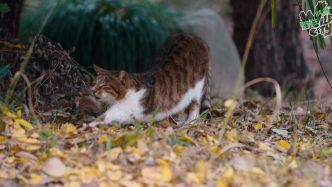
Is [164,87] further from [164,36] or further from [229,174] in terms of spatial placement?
[164,36]

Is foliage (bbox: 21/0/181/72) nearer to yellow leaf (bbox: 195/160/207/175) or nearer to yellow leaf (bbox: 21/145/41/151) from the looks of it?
yellow leaf (bbox: 21/145/41/151)

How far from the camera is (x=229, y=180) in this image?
143 cm

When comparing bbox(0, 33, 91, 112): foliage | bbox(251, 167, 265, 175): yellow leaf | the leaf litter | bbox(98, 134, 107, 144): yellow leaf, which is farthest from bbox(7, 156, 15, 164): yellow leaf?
bbox(251, 167, 265, 175): yellow leaf

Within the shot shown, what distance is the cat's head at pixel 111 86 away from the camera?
239cm

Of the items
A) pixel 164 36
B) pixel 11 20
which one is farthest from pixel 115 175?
pixel 164 36

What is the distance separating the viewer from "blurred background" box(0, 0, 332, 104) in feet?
14.3

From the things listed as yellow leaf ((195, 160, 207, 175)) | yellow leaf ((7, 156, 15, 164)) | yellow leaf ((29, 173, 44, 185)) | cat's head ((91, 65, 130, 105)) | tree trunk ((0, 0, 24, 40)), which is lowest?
yellow leaf ((195, 160, 207, 175))

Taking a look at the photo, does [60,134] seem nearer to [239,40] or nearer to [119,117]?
[119,117]

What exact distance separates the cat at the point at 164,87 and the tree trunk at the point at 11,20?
0.98 meters

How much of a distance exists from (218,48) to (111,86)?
2.92 meters

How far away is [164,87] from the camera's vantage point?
8.57 ft

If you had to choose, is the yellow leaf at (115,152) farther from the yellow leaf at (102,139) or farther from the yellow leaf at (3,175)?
the yellow leaf at (3,175)

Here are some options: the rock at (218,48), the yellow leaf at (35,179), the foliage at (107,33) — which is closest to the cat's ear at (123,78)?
the yellow leaf at (35,179)

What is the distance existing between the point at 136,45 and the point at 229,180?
326cm
